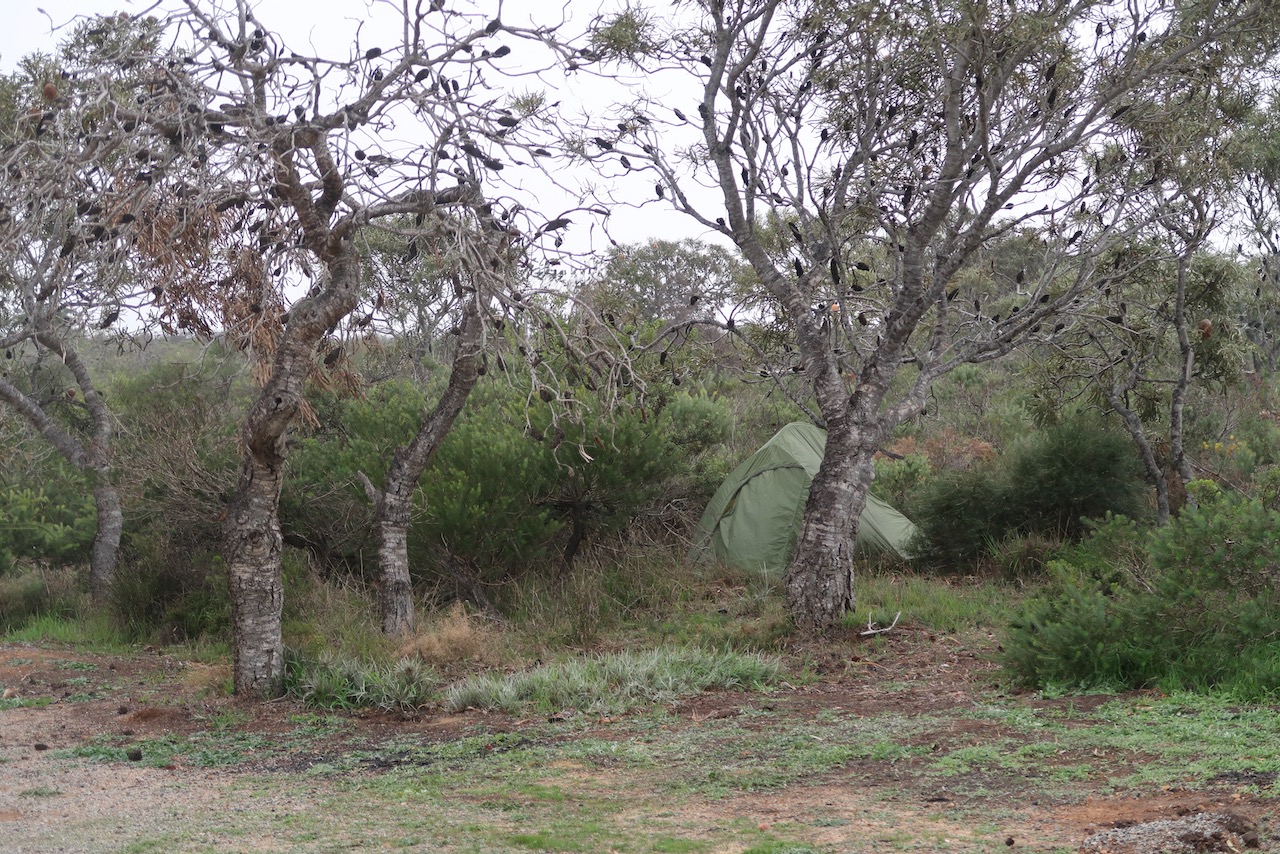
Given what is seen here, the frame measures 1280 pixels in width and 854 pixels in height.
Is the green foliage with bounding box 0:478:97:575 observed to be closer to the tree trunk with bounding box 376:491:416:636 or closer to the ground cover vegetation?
the ground cover vegetation

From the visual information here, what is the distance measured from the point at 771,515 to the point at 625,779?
7.56m

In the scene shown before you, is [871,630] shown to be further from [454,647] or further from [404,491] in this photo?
[404,491]

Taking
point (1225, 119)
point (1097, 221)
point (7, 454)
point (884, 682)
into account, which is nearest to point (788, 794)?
point (884, 682)

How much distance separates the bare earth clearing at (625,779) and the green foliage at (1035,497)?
4455 mm

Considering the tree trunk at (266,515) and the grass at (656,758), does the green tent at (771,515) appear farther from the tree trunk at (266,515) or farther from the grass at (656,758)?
the tree trunk at (266,515)

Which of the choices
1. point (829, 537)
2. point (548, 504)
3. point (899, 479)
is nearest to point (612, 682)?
point (829, 537)

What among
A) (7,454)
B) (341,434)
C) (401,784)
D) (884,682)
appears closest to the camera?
(401,784)

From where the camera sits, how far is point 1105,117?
9867mm

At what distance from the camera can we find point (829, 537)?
919 centimetres

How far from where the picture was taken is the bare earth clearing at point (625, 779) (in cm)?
422

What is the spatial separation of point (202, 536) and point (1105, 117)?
988 cm

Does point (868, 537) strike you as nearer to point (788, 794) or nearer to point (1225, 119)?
point (1225, 119)

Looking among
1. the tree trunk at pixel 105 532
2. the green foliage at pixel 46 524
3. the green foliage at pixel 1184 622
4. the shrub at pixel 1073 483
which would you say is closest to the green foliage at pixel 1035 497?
the shrub at pixel 1073 483

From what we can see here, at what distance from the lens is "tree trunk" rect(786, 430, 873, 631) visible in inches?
361
